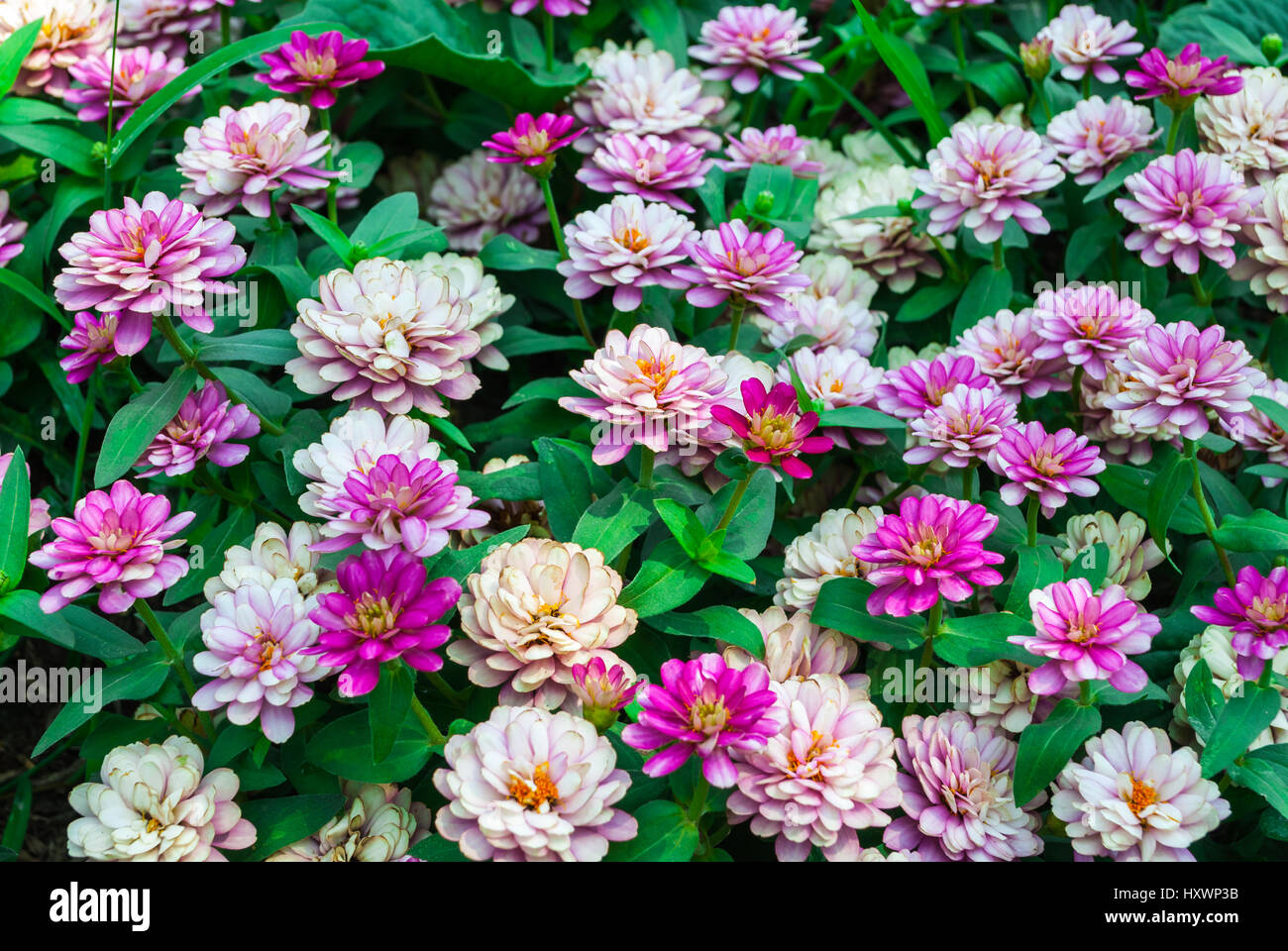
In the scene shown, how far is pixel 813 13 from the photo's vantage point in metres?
2.56

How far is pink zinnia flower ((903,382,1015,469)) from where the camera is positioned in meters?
1.46

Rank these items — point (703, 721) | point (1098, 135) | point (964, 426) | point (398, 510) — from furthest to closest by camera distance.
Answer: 1. point (1098, 135)
2. point (964, 426)
3. point (398, 510)
4. point (703, 721)

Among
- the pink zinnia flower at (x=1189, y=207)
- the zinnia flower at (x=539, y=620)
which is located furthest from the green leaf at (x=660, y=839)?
the pink zinnia flower at (x=1189, y=207)

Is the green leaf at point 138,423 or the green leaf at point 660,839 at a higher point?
the green leaf at point 138,423

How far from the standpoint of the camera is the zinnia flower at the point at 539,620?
1274mm

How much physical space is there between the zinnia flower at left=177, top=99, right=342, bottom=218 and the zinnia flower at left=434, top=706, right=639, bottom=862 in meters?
0.88

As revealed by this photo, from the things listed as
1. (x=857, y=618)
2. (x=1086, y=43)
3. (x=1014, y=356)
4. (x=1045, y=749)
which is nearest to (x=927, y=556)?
(x=857, y=618)

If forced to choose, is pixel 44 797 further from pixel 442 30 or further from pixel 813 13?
pixel 813 13

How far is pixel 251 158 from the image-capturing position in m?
1.63

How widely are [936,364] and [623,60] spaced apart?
0.90 meters

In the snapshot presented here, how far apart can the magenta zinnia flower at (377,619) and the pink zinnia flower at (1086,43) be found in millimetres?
1533

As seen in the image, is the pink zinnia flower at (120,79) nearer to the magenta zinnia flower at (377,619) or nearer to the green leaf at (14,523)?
the green leaf at (14,523)

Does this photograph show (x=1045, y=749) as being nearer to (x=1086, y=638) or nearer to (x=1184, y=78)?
(x=1086, y=638)

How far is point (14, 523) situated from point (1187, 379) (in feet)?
4.83
